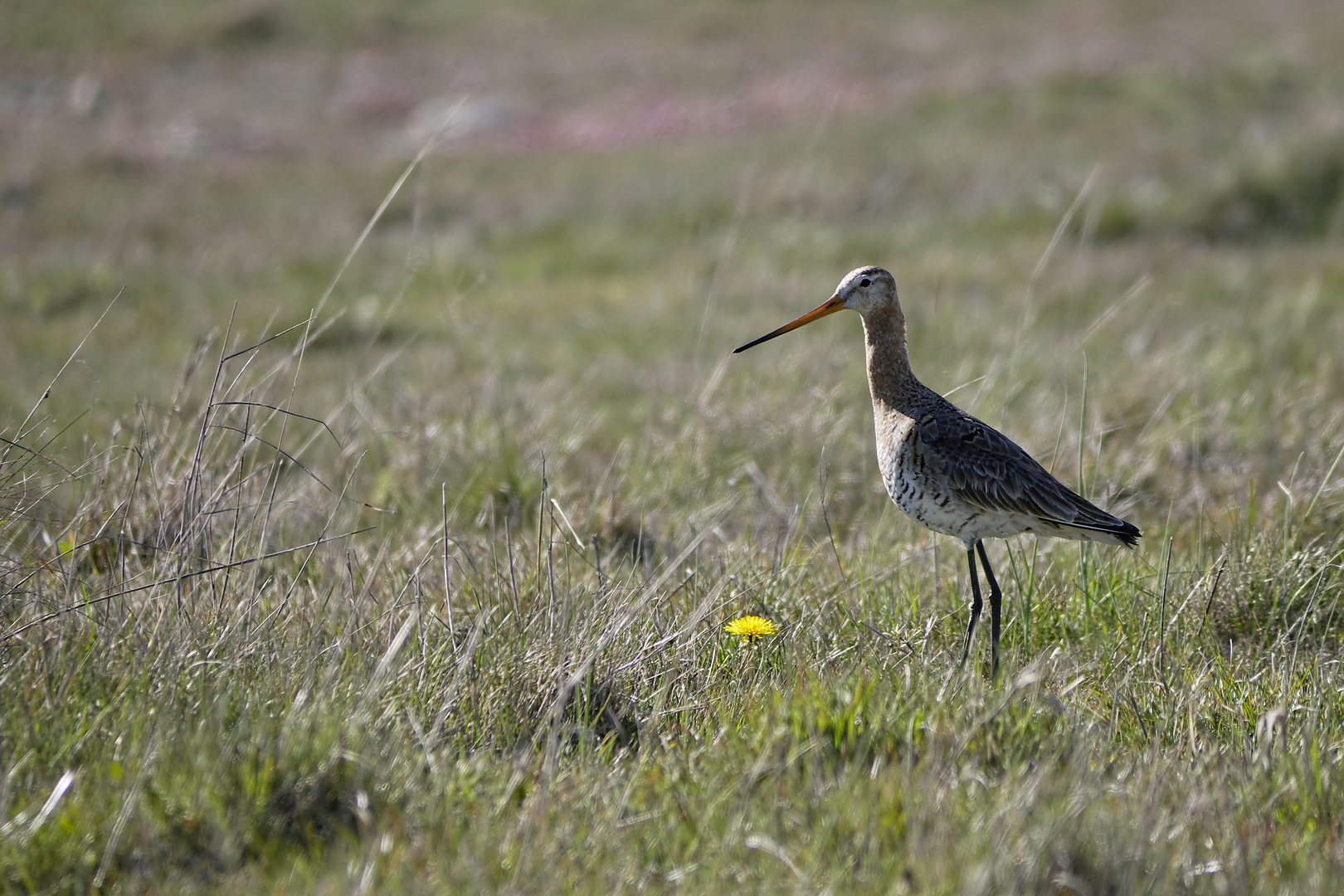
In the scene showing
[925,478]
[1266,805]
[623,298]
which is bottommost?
[623,298]

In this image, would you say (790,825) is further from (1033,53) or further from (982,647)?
(1033,53)

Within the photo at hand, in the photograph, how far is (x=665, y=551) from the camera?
172 inches

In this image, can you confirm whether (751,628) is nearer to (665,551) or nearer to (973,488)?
(973,488)

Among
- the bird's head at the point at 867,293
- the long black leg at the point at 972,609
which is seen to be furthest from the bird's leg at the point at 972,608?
the bird's head at the point at 867,293

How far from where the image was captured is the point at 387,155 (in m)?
20.0

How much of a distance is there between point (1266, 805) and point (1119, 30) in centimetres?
3028

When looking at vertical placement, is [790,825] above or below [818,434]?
above

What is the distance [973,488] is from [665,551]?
1329mm

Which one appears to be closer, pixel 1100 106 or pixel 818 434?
pixel 818 434

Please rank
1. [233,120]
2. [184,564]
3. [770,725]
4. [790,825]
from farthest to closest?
[233,120]
[184,564]
[770,725]
[790,825]

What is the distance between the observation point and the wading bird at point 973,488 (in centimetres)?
347

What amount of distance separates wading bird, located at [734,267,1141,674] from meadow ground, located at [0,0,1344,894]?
0.68 ft

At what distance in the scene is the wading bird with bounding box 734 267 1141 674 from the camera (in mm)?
3469

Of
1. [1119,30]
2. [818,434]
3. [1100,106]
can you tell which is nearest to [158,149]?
[1100,106]
